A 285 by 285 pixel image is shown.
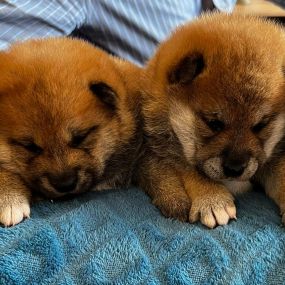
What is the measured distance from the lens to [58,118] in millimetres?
1462

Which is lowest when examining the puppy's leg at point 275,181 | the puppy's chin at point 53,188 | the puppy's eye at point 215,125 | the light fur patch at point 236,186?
the puppy's chin at point 53,188

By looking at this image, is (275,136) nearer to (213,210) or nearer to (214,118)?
(214,118)

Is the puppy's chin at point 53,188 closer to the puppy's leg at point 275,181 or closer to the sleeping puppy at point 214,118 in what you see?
the sleeping puppy at point 214,118

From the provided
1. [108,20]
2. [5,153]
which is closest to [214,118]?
[5,153]

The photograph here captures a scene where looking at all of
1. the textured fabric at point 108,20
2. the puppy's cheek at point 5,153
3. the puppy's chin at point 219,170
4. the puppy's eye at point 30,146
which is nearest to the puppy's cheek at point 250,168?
the puppy's chin at point 219,170

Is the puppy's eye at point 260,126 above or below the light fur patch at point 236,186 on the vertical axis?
above

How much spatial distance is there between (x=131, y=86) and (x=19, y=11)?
2.41 ft

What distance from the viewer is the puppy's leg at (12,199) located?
1.44m

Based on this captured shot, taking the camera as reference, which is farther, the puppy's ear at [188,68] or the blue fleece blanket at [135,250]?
the puppy's ear at [188,68]

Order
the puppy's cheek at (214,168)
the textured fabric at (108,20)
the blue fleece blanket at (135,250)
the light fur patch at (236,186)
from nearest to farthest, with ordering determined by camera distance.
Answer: the blue fleece blanket at (135,250), the puppy's cheek at (214,168), the light fur patch at (236,186), the textured fabric at (108,20)

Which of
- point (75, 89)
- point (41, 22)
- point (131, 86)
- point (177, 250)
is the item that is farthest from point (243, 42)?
point (41, 22)

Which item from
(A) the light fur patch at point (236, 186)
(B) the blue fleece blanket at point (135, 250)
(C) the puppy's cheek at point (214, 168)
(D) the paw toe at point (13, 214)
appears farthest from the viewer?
(A) the light fur patch at point (236, 186)

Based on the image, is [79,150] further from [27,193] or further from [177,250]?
[177,250]

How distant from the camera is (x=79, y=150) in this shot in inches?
60.9
